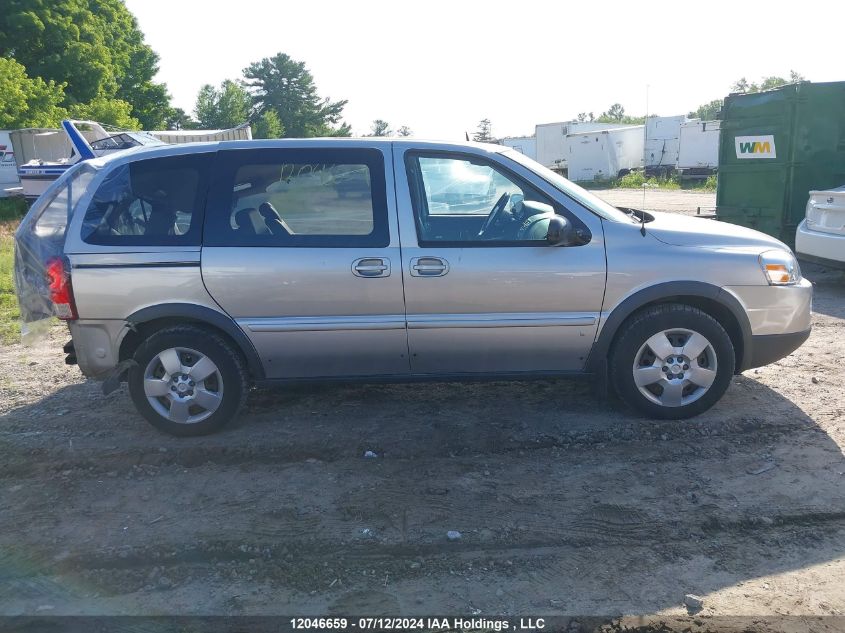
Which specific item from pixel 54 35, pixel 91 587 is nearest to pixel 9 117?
pixel 54 35

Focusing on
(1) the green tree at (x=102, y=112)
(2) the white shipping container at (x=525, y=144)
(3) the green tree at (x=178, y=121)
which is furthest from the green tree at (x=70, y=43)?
(2) the white shipping container at (x=525, y=144)

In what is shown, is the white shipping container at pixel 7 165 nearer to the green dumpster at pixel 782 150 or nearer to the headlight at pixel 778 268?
the green dumpster at pixel 782 150

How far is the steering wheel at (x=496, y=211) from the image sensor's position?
15.8 ft

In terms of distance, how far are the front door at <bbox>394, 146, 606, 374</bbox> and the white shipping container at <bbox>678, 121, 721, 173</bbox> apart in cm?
3138

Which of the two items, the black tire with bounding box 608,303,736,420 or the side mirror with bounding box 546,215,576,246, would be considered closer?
the side mirror with bounding box 546,215,576,246

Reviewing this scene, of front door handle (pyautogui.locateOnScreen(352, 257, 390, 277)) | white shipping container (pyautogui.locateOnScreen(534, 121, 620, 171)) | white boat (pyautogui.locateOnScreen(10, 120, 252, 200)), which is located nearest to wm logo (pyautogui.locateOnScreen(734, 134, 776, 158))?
front door handle (pyautogui.locateOnScreen(352, 257, 390, 277))

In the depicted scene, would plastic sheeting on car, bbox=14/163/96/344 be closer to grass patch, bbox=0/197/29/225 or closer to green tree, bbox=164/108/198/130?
grass patch, bbox=0/197/29/225

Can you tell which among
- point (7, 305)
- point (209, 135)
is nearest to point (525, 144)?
point (209, 135)

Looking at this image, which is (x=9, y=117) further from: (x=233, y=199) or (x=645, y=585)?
(x=645, y=585)

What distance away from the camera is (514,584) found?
318cm

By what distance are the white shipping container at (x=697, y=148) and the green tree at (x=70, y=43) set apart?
98.1 feet

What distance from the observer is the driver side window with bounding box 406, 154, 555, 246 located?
15.3ft

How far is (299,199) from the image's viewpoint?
15.5 feet

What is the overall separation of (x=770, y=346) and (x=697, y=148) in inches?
1267
